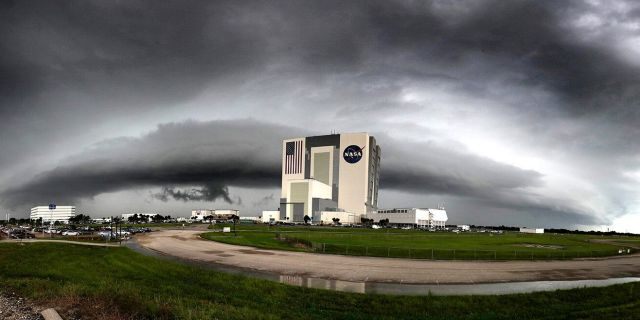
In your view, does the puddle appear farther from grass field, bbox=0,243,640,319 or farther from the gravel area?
the gravel area

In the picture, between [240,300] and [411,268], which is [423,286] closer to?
[411,268]

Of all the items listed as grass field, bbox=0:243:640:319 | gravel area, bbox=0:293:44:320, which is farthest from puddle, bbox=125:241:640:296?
gravel area, bbox=0:293:44:320

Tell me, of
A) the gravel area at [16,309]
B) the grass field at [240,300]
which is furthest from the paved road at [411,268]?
the gravel area at [16,309]

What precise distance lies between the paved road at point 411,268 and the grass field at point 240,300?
869 centimetres

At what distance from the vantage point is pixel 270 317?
56.5ft

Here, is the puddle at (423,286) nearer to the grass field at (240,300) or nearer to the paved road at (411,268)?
the paved road at (411,268)

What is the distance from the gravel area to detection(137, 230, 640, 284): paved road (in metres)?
24.0

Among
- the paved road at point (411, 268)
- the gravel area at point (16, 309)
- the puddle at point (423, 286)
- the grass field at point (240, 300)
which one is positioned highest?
the gravel area at point (16, 309)

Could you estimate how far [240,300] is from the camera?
23.5 meters

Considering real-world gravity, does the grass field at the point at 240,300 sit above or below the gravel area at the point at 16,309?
below

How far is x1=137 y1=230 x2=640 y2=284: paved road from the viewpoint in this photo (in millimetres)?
39062

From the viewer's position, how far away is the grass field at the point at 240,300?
1633 cm

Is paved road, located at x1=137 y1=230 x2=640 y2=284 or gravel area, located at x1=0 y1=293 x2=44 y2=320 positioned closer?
gravel area, located at x1=0 y1=293 x2=44 y2=320

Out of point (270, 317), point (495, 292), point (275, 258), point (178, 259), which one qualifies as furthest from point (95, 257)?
point (495, 292)
